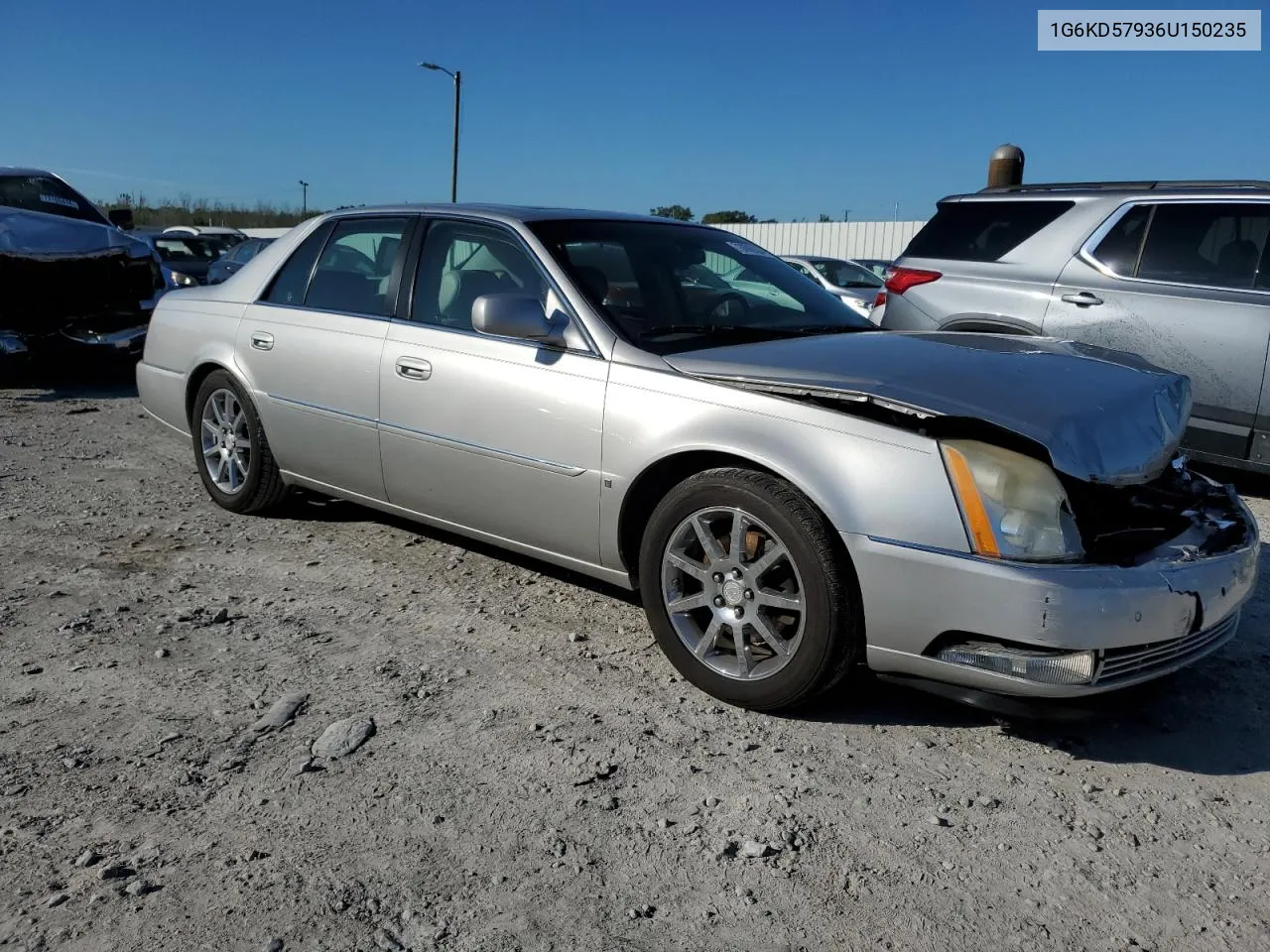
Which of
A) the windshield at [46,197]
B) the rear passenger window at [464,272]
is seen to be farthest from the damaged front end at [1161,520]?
the windshield at [46,197]

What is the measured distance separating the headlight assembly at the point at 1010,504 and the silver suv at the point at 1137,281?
10.4ft

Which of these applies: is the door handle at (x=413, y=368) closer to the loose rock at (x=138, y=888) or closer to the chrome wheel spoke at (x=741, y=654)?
the chrome wheel spoke at (x=741, y=654)

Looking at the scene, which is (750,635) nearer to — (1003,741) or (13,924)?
(1003,741)

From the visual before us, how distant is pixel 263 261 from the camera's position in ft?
16.9

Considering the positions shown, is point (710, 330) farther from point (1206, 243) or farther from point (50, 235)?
point (50, 235)

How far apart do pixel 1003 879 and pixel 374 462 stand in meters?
2.88

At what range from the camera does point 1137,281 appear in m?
6.16

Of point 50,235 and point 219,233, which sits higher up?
point 219,233

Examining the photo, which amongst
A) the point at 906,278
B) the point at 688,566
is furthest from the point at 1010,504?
the point at 906,278

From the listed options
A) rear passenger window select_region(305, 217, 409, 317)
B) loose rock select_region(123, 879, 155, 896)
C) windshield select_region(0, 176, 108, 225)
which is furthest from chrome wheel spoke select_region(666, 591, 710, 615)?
windshield select_region(0, 176, 108, 225)

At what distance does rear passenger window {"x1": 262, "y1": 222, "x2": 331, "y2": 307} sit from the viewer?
4891 millimetres

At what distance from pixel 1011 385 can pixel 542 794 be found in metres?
1.78

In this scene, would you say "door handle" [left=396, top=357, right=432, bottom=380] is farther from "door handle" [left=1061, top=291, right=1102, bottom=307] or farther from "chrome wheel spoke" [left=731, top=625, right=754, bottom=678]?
"door handle" [left=1061, top=291, right=1102, bottom=307]

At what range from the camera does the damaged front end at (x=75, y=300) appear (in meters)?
8.48
